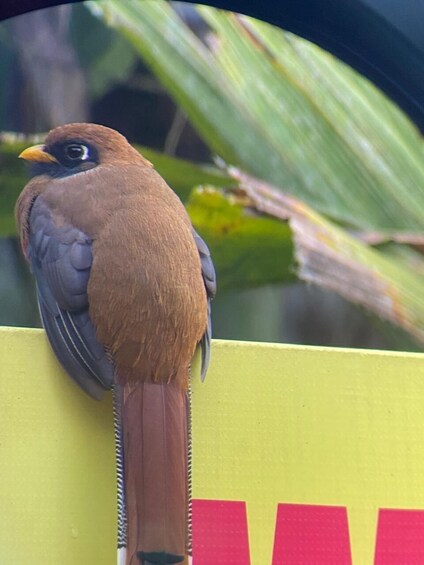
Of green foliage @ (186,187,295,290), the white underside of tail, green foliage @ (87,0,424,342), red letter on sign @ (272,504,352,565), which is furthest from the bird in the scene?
green foliage @ (87,0,424,342)

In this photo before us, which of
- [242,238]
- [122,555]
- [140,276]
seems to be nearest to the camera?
[122,555]

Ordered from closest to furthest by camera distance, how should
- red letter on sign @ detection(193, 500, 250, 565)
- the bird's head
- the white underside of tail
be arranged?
the white underside of tail < red letter on sign @ detection(193, 500, 250, 565) < the bird's head

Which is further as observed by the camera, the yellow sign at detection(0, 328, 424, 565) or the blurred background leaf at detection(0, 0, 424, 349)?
the blurred background leaf at detection(0, 0, 424, 349)

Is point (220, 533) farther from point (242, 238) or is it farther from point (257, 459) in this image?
point (242, 238)

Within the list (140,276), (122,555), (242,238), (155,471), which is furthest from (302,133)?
(122,555)

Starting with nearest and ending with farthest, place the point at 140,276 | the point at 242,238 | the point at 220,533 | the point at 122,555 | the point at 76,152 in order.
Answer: the point at 122,555 → the point at 220,533 → the point at 140,276 → the point at 76,152 → the point at 242,238

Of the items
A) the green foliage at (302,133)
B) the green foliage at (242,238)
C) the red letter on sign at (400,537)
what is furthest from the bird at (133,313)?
the green foliage at (302,133)

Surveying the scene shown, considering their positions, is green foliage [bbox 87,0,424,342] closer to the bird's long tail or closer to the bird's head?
the bird's head
